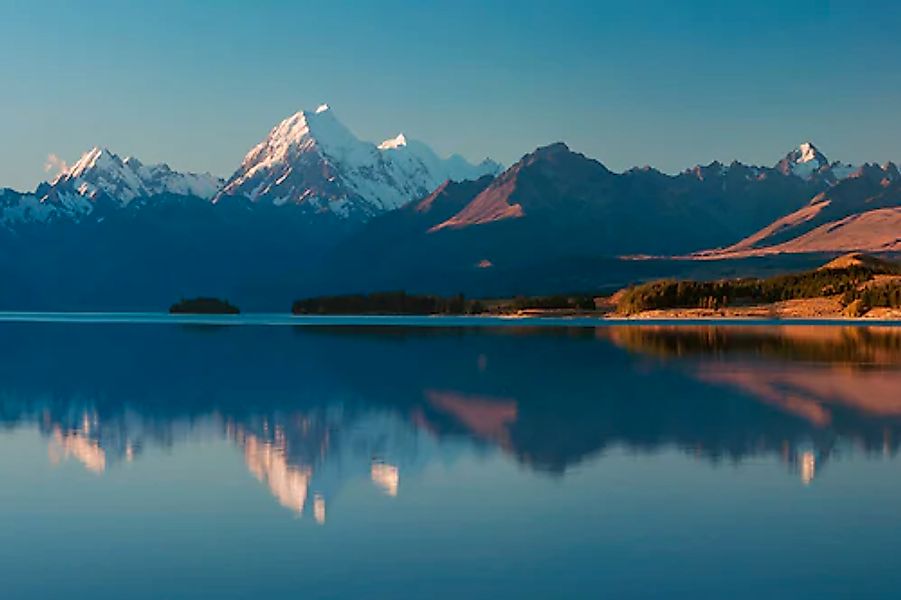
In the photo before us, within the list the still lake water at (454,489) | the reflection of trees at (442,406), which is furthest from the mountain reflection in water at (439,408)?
the still lake water at (454,489)

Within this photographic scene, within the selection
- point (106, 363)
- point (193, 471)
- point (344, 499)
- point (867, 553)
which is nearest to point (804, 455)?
point (867, 553)

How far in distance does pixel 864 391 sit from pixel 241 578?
5740cm

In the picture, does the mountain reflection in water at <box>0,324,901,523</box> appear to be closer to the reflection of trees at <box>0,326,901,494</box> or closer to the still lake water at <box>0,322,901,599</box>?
the reflection of trees at <box>0,326,901,494</box>

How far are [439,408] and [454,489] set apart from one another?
89.2ft

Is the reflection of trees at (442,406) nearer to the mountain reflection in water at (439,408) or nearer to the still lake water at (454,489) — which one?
the mountain reflection in water at (439,408)

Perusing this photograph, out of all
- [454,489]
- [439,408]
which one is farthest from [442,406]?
[454,489]

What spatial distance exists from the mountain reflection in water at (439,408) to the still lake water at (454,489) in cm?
30

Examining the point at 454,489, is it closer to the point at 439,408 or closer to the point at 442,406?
the point at 439,408

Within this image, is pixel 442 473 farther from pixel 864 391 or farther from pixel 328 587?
pixel 864 391

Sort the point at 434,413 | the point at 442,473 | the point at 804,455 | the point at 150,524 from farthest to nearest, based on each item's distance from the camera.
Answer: the point at 434,413, the point at 804,455, the point at 442,473, the point at 150,524

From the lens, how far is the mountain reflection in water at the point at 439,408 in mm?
48594

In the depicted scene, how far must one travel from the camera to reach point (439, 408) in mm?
67750

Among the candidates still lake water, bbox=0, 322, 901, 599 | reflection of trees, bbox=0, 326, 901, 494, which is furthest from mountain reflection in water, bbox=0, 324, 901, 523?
still lake water, bbox=0, 322, 901, 599

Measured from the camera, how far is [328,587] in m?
27.6
